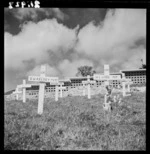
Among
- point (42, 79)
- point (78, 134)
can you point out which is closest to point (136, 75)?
point (42, 79)

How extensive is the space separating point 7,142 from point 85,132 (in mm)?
2446

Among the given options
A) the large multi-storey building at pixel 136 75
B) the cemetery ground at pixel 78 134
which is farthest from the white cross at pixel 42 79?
the large multi-storey building at pixel 136 75

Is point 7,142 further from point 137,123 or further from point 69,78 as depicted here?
point 69,78

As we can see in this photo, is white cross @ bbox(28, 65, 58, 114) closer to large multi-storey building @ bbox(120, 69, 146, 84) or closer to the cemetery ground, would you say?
the cemetery ground

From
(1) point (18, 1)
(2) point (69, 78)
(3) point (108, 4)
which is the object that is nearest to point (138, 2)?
(3) point (108, 4)

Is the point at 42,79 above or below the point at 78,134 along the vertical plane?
above

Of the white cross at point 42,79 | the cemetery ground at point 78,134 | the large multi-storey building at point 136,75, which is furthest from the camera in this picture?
the large multi-storey building at point 136,75

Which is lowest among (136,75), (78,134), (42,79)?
(78,134)

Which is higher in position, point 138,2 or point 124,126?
point 138,2

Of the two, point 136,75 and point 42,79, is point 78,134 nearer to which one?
point 42,79

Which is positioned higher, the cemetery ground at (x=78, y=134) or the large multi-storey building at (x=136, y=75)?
the large multi-storey building at (x=136, y=75)

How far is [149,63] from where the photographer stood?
5.52 metres

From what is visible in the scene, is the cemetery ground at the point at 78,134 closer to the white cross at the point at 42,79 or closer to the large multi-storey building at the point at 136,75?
the white cross at the point at 42,79

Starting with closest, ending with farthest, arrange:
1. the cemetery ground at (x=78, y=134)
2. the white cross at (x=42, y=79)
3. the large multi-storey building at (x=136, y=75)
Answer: the cemetery ground at (x=78, y=134) → the white cross at (x=42, y=79) → the large multi-storey building at (x=136, y=75)
